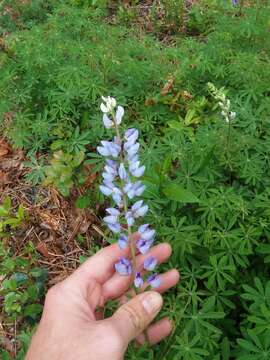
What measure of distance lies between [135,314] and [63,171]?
5.33ft

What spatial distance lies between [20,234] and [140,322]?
1651mm

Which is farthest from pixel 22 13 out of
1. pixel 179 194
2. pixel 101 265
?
pixel 101 265

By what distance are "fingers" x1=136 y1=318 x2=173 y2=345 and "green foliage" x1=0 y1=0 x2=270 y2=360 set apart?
52mm

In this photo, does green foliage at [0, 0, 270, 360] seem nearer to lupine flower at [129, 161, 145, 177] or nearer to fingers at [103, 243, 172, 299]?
fingers at [103, 243, 172, 299]

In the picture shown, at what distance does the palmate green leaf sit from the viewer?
2686mm

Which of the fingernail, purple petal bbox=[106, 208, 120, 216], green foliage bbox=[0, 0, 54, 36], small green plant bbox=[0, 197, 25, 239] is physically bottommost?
small green plant bbox=[0, 197, 25, 239]

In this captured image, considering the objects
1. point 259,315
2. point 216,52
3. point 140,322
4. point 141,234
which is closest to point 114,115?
point 141,234

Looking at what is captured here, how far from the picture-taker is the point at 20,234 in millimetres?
3449

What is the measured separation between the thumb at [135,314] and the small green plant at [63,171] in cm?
152

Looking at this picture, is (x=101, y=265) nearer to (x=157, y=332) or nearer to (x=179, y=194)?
(x=157, y=332)

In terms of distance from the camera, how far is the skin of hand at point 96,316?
1.90m

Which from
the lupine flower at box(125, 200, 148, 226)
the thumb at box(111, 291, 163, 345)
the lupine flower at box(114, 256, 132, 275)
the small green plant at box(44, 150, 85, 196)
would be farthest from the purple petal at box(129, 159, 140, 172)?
the small green plant at box(44, 150, 85, 196)

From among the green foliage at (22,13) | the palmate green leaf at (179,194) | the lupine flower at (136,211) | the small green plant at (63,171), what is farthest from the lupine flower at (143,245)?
the green foliage at (22,13)

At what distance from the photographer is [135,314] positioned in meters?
2.03
